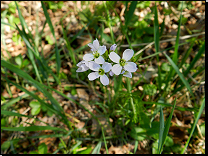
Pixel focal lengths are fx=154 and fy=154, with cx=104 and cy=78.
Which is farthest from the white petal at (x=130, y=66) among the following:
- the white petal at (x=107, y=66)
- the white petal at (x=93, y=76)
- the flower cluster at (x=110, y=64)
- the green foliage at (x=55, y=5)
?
the green foliage at (x=55, y=5)

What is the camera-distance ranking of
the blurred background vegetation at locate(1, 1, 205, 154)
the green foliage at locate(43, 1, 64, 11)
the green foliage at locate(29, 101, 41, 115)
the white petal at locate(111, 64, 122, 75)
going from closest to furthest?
1. the white petal at locate(111, 64, 122, 75)
2. the blurred background vegetation at locate(1, 1, 205, 154)
3. the green foliage at locate(29, 101, 41, 115)
4. the green foliage at locate(43, 1, 64, 11)

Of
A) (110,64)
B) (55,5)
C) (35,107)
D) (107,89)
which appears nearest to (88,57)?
(110,64)

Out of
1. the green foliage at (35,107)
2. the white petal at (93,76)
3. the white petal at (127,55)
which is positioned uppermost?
the white petal at (127,55)

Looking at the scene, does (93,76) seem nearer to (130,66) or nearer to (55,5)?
(130,66)

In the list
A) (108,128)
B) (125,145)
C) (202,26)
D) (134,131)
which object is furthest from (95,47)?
(202,26)

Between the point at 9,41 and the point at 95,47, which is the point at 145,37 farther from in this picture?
the point at 9,41

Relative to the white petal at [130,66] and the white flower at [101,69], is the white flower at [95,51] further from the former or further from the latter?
the white petal at [130,66]

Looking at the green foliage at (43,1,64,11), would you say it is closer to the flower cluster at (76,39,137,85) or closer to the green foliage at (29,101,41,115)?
the green foliage at (29,101,41,115)

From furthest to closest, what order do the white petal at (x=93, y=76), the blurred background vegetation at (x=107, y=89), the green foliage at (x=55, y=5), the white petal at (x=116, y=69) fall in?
the green foliage at (x=55, y=5) → the blurred background vegetation at (x=107, y=89) → the white petal at (x=93, y=76) → the white petal at (x=116, y=69)

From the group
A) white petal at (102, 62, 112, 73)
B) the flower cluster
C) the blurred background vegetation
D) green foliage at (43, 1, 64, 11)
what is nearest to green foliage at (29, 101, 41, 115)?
the blurred background vegetation
